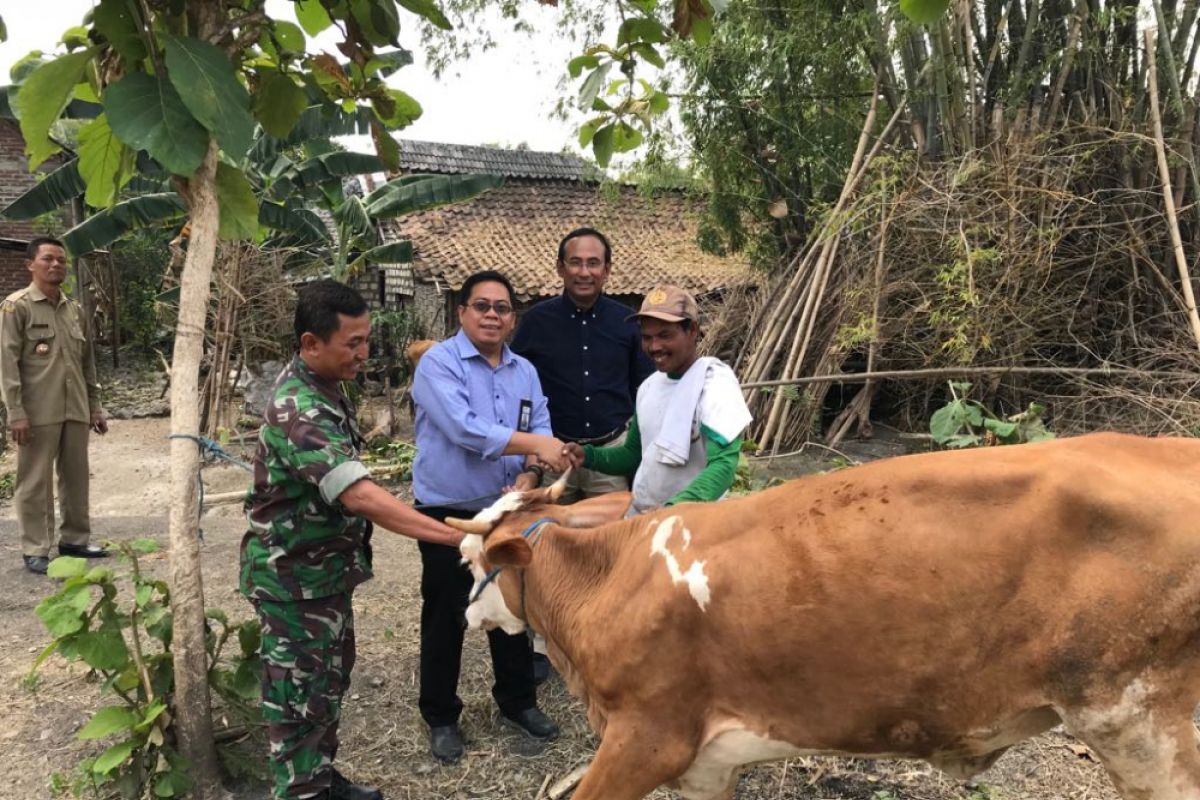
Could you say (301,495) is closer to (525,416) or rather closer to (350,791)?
(525,416)

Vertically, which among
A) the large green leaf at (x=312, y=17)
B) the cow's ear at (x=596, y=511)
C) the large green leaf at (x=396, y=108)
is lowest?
the cow's ear at (x=596, y=511)

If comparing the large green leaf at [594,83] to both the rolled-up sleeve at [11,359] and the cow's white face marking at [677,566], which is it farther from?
the rolled-up sleeve at [11,359]

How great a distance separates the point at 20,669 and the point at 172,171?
3.28 metres

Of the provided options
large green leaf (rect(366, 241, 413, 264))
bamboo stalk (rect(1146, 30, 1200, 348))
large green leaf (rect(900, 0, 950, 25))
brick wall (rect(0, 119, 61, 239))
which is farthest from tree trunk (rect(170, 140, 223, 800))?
brick wall (rect(0, 119, 61, 239))

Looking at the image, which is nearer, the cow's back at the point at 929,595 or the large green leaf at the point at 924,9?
the large green leaf at the point at 924,9

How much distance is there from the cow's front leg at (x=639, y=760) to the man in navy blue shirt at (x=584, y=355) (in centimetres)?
159

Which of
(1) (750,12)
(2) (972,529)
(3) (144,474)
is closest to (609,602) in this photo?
(2) (972,529)

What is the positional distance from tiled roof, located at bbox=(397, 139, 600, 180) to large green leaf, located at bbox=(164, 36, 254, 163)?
15.8 m

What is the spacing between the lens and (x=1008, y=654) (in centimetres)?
188

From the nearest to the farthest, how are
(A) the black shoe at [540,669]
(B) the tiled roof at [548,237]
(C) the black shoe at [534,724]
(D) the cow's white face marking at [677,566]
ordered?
(D) the cow's white face marking at [677,566] → (C) the black shoe at [534,724] → (A) the black shoe at [540,669] → (B) the tiled roof at [548,237]

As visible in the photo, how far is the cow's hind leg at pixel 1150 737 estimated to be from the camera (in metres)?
1.84

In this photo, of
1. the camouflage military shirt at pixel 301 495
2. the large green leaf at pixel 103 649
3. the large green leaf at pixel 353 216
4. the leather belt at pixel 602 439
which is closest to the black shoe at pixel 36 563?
the large green leaf at pixel 103 649

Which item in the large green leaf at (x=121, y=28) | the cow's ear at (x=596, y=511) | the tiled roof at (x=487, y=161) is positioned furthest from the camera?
the tiled roof at (x=487, y=161)

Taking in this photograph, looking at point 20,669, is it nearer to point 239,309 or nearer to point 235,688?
point 235,688
